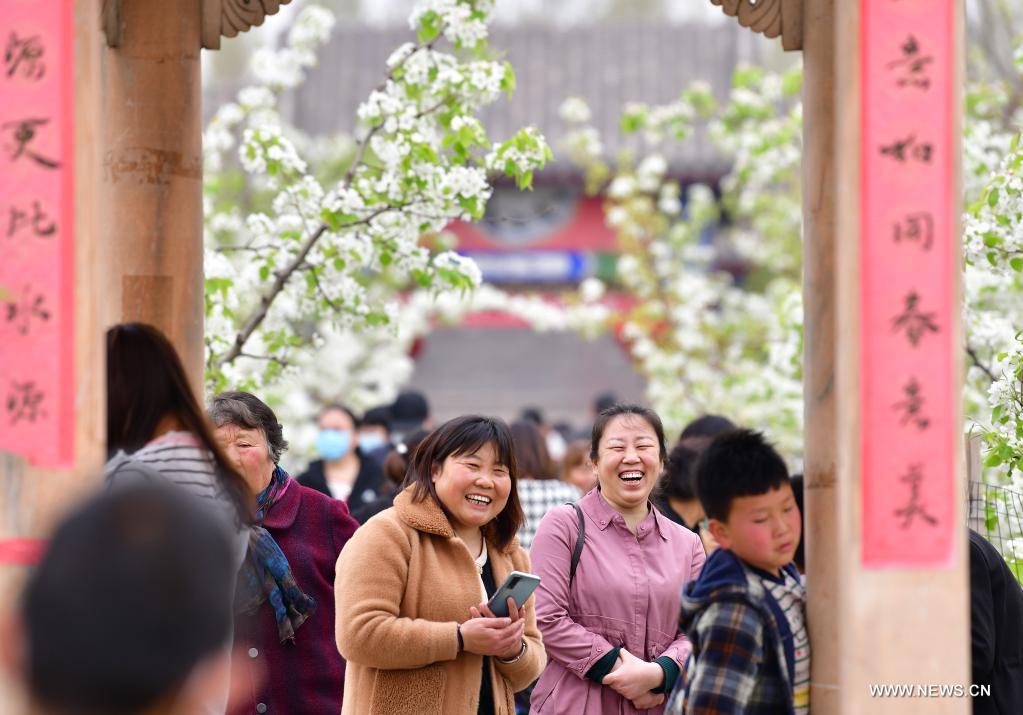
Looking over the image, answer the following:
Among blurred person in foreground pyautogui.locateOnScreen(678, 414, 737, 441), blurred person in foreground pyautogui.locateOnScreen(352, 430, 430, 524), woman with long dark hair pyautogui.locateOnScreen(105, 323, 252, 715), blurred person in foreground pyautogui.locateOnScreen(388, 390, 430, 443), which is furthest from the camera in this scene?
blurred person in foreground pyautogui.locateOnScreen(388, 390, 430, 443)

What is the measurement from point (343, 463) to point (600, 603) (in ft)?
14.8

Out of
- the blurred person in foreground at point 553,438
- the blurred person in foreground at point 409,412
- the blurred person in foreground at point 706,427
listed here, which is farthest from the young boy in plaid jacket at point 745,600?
the blurred person in foreground at point 553,438

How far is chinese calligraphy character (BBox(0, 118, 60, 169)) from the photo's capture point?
317 centimetres

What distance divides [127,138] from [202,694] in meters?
3.30

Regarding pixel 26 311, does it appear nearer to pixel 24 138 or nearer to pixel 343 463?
pixel 24 138

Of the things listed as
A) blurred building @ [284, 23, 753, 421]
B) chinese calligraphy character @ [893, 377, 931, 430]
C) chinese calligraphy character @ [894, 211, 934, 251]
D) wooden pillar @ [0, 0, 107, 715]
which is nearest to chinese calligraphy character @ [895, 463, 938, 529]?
chinese calligraphy character @ [893, 377, 931, 430]

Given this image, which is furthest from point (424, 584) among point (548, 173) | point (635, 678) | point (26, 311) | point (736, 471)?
point (548, 173)

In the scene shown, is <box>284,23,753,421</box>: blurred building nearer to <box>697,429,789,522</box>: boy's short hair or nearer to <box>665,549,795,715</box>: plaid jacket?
<box>697,429,789,522</box>: boy's short hair

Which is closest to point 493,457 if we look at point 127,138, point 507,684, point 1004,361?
point 507,684

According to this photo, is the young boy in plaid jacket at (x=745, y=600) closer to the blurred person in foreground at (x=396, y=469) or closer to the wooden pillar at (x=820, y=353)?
the wooden pillar at (x=820, y=353)

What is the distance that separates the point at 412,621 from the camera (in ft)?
14.2

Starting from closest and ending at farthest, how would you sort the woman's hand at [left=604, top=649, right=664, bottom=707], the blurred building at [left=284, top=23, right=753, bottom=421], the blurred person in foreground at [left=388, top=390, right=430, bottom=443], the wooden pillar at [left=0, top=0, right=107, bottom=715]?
the wooden pillar at [left=0, top=0, right=107, bottom=715] < the woman's hand at [left=604, top=649, right=664, bottom=707] < the blurred person in foreground at [left=388, top=390, right=430, bottom=443] < the blurred building at [left=284, top=23, right=753, bottom=421]

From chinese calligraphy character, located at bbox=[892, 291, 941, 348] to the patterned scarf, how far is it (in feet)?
8.45

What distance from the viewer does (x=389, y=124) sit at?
22.9 ft
